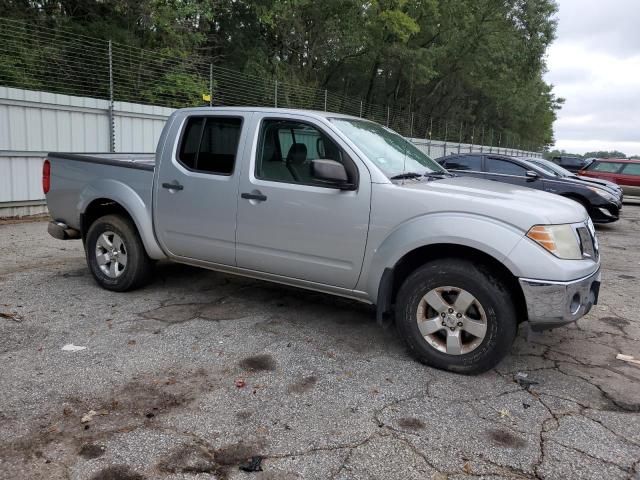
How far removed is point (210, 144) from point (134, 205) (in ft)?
3.21

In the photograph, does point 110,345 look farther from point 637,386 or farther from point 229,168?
point 637,386

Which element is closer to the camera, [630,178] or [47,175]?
[47,175]

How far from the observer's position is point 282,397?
130 inches

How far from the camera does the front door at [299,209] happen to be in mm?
3977

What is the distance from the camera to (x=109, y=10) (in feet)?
48.8

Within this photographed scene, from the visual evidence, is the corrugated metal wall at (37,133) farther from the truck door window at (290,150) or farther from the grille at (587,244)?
the grille at (587,244)

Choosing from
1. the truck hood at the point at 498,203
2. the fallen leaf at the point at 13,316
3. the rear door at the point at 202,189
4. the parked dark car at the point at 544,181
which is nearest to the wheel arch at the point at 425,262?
the truck hood at the point at 498,203

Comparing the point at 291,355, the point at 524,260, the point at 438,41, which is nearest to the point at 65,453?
the point at 291,355

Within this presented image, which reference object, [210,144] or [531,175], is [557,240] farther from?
[531,175]

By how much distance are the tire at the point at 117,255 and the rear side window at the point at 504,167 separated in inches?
338

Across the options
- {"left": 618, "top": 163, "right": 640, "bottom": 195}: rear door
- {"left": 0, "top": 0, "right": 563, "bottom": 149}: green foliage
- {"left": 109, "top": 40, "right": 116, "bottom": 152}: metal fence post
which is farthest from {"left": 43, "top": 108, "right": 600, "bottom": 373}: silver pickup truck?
{"left": 618, "top": 163, "right": 640, "bottom": 195}: rear door

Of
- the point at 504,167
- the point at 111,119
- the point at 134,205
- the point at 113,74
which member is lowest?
the point at 134,205

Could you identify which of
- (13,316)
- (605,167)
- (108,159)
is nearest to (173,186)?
(108,159)

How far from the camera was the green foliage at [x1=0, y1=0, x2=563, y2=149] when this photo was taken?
13875mm
